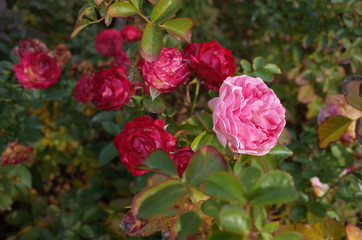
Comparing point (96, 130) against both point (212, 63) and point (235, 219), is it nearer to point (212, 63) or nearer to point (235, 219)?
point (212, 63)

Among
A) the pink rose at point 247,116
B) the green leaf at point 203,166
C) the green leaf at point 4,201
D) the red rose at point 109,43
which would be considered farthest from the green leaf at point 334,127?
the green leaf at point 4,201

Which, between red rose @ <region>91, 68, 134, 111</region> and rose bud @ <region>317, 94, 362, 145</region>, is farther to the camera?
rose bud @ <region>317, 94, 362, 145</region>

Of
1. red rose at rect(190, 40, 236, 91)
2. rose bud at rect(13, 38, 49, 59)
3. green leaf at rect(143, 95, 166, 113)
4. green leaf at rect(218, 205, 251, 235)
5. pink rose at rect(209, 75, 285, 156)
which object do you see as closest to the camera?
green leaf at rect(218, 205, 251, 235)

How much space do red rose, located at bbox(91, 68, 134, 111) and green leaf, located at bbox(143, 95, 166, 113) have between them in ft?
0.15

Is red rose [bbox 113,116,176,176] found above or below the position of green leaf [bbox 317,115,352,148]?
above

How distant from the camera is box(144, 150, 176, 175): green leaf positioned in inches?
22.4

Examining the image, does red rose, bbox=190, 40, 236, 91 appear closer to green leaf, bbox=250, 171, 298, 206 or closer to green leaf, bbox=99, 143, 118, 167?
green leaf, bbox=250, 171, 298, 206

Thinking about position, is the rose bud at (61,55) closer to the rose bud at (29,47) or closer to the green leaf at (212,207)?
the rose bud at (29,47)

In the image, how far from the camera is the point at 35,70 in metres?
1.23

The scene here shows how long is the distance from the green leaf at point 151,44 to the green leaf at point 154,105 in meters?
0.16

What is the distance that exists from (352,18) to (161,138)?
4.51ft

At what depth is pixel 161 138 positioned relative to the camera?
2.43 feet

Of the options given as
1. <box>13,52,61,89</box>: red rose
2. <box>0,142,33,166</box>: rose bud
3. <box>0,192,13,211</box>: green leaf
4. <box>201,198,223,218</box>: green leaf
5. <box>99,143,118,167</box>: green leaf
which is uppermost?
<box>201,198,223,218</box>: green leaf

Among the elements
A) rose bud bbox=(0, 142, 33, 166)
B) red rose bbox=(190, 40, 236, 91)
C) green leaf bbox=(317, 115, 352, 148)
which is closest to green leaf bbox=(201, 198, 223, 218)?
red rose bbox=(190, 40, 236, 91)
